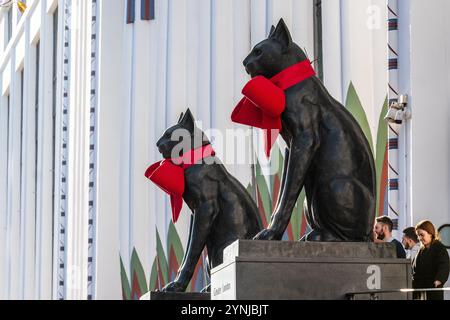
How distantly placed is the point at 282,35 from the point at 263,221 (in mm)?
8981

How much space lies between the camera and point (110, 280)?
21328 millimetres

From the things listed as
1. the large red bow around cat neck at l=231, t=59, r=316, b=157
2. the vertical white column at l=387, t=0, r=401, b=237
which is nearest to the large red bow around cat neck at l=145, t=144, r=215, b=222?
the large red bow around cat neck at l=231, t=59, r=316, b=157

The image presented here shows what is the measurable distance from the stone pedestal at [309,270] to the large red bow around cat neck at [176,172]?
2379 millimetres

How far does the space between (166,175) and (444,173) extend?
3262 mm

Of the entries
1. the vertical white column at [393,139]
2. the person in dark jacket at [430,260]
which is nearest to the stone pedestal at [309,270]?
the person in dark jacket at [430,260]

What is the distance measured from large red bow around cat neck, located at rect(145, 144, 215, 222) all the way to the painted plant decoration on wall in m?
0.88

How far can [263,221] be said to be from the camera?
16844mm

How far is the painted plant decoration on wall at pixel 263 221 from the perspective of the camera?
13883 millimetres

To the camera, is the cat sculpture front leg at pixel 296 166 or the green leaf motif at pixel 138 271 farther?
the green leaf motif at pixel 138 271

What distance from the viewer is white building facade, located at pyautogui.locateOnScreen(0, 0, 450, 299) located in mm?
12102

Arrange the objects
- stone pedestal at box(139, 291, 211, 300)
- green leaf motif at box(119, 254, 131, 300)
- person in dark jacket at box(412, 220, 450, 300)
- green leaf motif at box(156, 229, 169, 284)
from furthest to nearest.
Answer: green leaf motif at box(119, 254, 131, 300), green leaf motif at box(156, 229, 169, 284), person in dark jacket at box(412, 220, 450, 300), stone pedestal at box(139, 291, 211, 300)

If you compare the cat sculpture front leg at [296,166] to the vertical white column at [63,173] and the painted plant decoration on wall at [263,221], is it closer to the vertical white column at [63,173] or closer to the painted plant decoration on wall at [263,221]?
the painted plant decoration on wall at [263,221]

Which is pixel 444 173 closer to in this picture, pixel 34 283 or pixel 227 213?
pixel 227 213

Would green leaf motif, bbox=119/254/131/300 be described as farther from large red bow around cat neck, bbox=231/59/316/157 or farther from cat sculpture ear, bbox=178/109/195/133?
large red bow around cat neck, bbox=231/59/316/157
